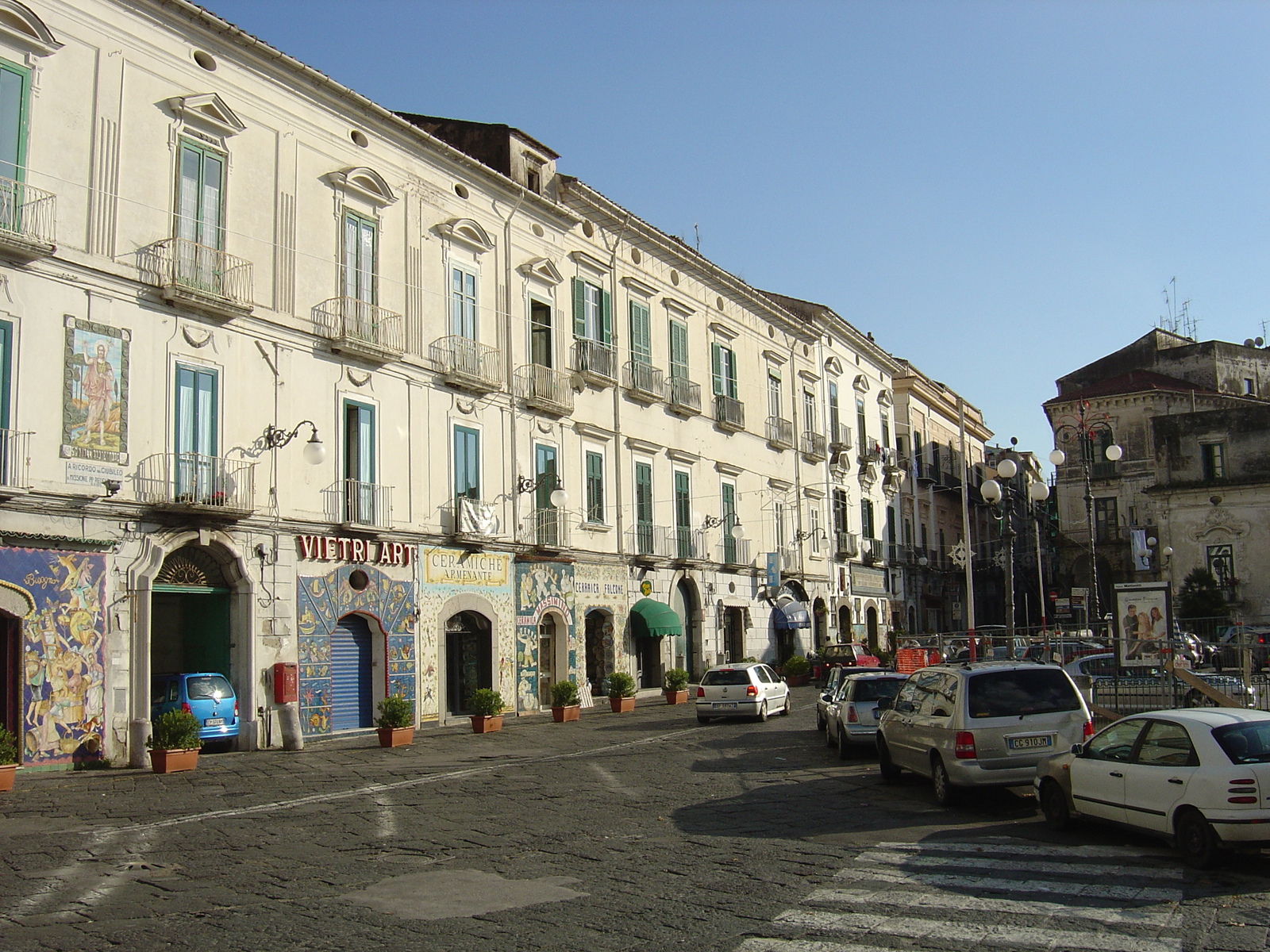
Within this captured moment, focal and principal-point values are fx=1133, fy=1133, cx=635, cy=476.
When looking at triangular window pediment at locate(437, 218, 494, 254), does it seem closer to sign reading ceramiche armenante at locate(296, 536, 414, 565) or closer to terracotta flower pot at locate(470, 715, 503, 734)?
sign reading ceramiche armenante at locate(296, 536, 414, 565)

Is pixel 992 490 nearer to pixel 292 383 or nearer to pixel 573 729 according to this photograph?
pixel 573 729

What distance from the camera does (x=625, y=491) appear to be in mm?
33250

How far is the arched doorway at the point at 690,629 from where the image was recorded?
3638 centimetres

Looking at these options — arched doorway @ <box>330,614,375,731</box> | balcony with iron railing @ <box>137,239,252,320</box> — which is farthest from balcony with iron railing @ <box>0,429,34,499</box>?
arched doorway @ <box>330,614,375,731</box>

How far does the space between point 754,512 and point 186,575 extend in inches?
943

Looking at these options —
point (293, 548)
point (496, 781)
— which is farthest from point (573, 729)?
point (496, 781)

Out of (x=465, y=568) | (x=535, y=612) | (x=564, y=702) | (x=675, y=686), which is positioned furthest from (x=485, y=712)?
(x=675, y=686)

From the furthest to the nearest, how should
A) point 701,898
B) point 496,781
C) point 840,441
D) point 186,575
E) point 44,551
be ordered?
point 840,441
point 186,575
point 44,551
point 496,781
point 701,898

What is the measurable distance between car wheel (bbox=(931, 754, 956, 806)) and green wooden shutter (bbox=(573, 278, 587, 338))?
2042 cm

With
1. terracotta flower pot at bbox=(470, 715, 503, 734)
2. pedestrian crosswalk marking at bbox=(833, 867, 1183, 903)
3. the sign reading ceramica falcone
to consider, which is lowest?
terracotta flower pot at bbox=(470, 715, 503, 734)

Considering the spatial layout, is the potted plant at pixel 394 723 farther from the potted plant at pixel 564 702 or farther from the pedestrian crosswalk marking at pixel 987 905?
the pedestrian crosswalk marking at pixel 987 905

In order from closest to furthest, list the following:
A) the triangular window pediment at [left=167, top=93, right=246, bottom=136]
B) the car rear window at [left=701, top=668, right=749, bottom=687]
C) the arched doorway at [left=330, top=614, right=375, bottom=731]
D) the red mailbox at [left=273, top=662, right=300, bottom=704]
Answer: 1. the triangular window pediment at [left=167, top=93, right=246, bottom=136]
2. the red mailbox at [left=273, top=662, right=300, bottom=704]
3. the arched doorway at [left=330, top=614, right=375, bottom=731]
4. the car rear window at [left=701, top=668, right=749, bottom=687]

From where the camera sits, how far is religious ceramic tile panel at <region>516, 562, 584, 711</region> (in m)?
28.5

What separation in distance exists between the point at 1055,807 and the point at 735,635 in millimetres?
28168
